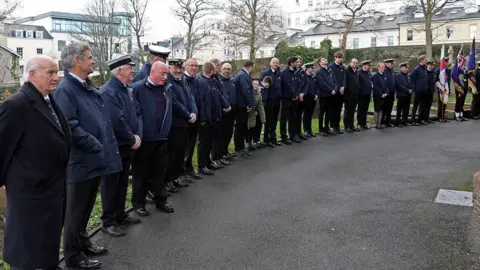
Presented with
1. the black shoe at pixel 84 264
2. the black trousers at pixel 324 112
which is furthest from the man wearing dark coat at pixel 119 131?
the black trousers at pixel 324 112

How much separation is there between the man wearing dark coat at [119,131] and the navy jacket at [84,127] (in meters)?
0.54

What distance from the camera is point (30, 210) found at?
3707mm

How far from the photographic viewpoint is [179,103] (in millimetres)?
7336

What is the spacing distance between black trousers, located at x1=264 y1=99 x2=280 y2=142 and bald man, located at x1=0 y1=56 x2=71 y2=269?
27.0 ft

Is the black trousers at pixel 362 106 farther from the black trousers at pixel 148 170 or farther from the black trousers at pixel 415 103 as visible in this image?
the black trousers at pixel 148 170

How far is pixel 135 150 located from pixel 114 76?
1.24 meters

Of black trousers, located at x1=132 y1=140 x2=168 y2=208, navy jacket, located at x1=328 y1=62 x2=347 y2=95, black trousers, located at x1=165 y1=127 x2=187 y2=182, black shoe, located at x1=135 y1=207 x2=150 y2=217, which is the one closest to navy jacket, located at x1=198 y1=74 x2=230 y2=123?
black trousers, located at x1=165 y1=127 x2=187 y2=182

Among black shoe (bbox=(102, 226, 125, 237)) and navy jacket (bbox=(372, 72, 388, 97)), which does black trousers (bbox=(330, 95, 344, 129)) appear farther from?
black shoe (bbox=(102, 226, 125, 237))

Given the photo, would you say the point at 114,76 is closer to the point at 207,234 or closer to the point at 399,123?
the point at 207,234

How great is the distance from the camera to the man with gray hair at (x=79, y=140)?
14.9 feet

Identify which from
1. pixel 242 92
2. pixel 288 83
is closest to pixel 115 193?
pixel 242 92

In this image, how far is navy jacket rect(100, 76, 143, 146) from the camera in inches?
216

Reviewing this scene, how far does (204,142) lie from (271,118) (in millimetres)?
3294

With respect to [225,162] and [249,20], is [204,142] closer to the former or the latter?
[225,162]
